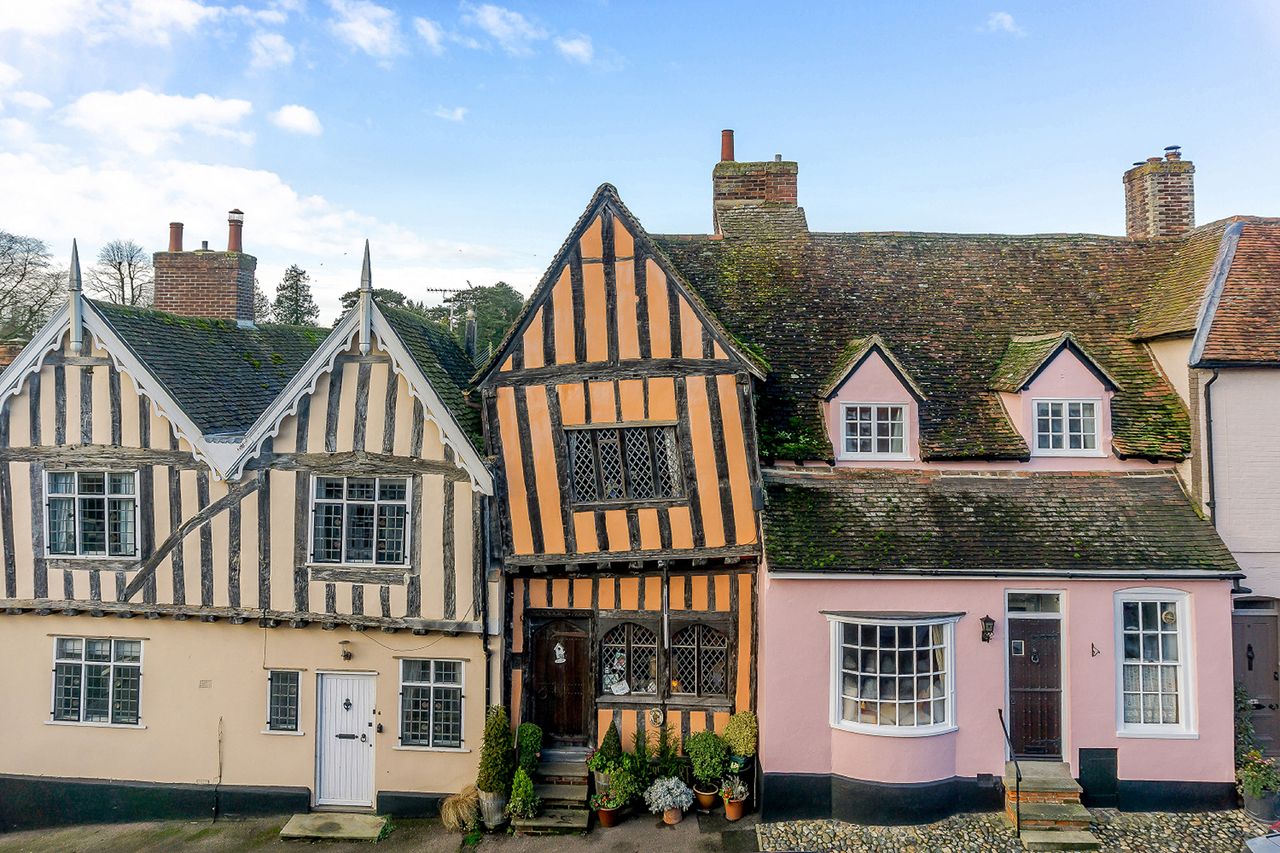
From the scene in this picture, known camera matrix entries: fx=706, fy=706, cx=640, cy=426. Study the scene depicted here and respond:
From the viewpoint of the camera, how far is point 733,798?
10.3 m

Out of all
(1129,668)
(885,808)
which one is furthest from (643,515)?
(1129,668)

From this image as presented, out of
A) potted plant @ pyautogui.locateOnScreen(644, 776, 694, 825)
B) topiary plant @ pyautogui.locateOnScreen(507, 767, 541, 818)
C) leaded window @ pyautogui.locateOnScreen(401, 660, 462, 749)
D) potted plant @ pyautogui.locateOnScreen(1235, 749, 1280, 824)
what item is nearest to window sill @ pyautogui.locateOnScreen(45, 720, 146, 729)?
leaded window @ pyautogui.locateOnScreen(401, 660, 462, 749)

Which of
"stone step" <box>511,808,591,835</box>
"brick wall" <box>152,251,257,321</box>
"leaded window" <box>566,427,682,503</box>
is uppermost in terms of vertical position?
"brick wall" <box>152,251,257,321</box>

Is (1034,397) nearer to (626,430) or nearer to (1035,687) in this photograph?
(1035,687)

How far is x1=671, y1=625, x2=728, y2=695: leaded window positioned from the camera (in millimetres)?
11219

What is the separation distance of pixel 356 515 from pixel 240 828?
5.10 metres

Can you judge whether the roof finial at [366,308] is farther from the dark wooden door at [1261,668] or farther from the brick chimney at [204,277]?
the dark wooden door at [1261,668]

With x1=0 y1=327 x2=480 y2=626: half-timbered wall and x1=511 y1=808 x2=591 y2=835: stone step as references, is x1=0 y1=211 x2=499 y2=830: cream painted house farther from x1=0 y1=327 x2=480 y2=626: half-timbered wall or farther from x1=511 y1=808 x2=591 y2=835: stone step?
x1=511 y1=808 x2=591 y2=835: stone step

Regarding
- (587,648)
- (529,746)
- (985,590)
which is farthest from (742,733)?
(985,590)

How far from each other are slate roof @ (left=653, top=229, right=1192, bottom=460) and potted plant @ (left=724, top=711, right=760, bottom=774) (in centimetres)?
402

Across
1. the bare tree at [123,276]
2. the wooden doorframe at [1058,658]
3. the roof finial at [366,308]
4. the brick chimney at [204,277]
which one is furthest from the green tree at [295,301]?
the wooden doorframe at [1058,658]

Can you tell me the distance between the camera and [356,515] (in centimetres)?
1105

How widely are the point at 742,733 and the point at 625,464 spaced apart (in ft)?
14.4

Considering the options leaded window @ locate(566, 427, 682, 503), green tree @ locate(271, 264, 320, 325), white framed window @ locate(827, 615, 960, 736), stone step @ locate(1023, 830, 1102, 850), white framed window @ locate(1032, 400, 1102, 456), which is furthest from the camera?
green tree @ locate(271, 264, 320, 325)
